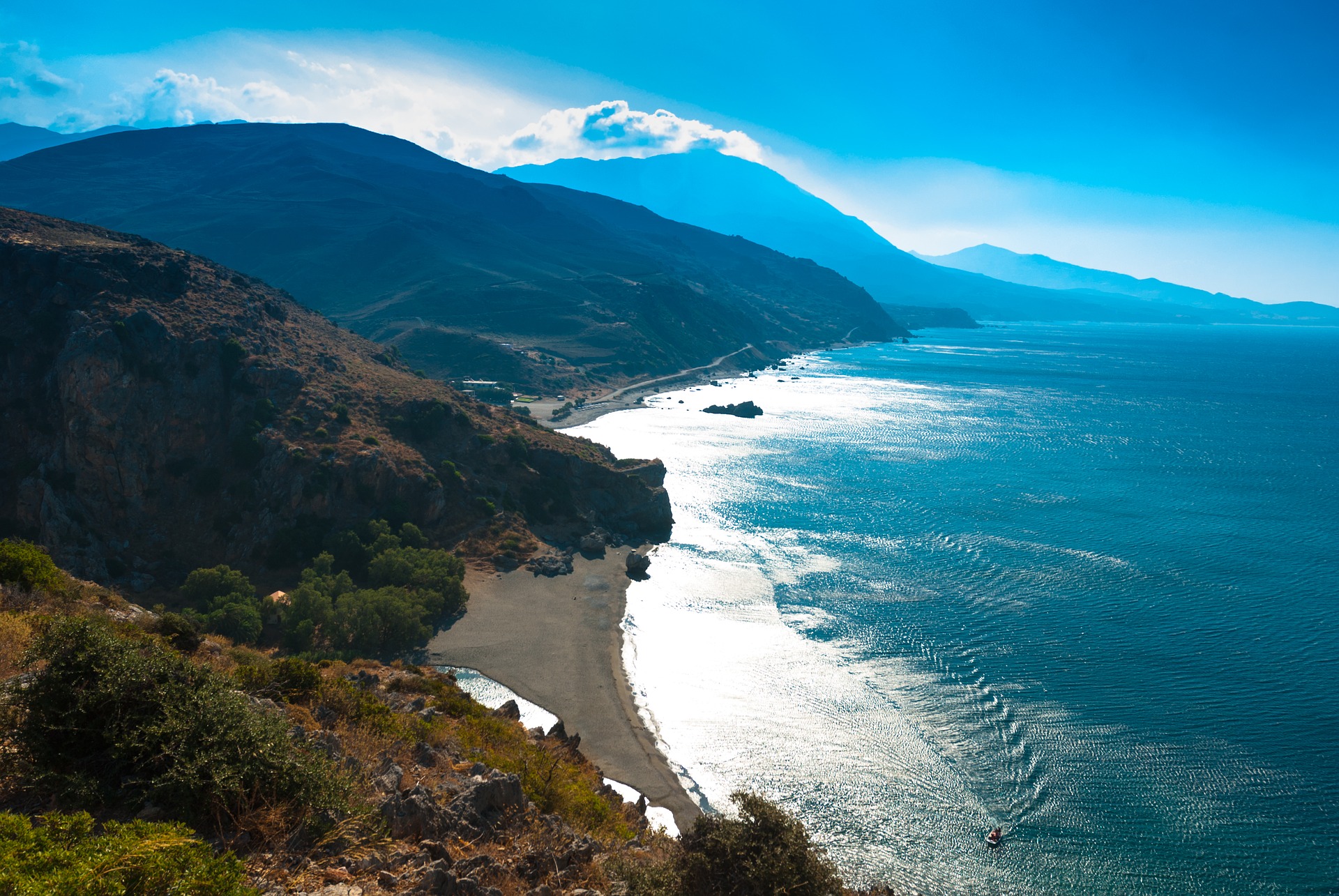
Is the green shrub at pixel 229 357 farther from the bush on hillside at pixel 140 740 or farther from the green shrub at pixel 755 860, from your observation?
the green shrub at pixel 755 860

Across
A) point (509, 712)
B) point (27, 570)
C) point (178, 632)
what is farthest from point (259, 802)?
point (509, 712)

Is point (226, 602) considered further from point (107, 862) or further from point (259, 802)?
point (107, 862)

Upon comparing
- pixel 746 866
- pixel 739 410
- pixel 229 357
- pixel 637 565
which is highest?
pixel 229 357

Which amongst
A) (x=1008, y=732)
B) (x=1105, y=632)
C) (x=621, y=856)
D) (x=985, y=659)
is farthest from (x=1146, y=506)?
(x=621, y=856)

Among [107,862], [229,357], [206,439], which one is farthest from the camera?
[229,357]

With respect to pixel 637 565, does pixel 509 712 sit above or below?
below

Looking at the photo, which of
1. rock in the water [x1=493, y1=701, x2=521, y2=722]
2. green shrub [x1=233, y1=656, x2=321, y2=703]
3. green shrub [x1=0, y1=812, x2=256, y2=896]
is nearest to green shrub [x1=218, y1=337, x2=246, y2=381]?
rock in the water [x1=493, y1=701, x2=521, y2=722]

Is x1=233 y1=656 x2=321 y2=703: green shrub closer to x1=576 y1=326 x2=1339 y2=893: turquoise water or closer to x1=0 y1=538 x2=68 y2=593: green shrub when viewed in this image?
x1=0 y1=538 x2=68 y2=593: green shrub

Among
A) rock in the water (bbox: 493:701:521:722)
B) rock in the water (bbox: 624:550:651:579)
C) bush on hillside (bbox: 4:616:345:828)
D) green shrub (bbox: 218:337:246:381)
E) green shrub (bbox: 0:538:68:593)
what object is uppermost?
green shrub (bbox: 218:337:246:381)

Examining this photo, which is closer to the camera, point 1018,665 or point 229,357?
point 1018,665
